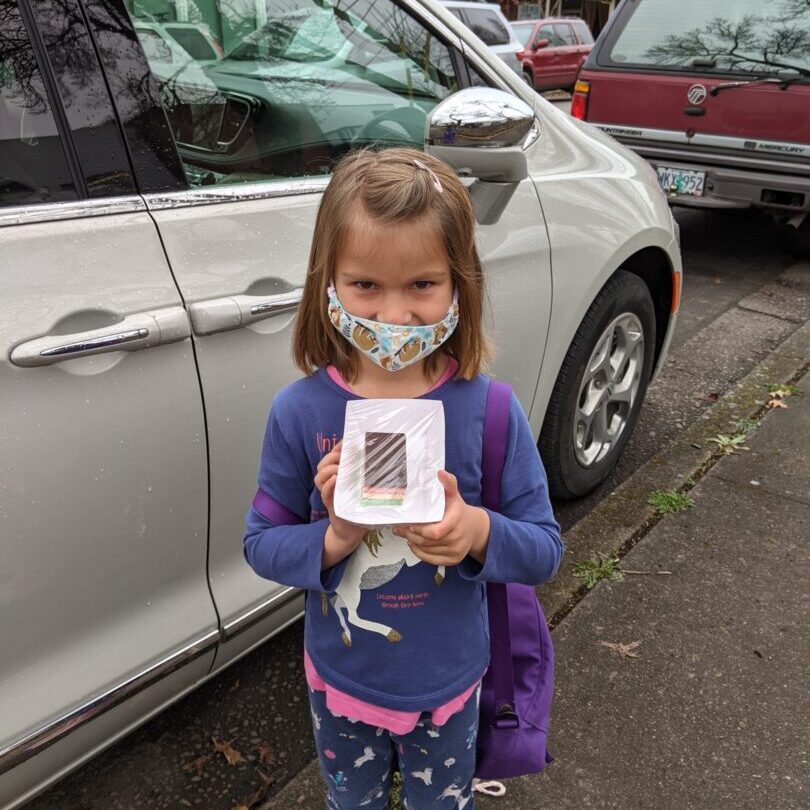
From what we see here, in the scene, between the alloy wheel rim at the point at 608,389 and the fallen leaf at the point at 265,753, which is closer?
the fallen leaf at the point at 265,753

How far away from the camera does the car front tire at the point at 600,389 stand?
101 inches

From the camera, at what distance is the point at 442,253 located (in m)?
1.08

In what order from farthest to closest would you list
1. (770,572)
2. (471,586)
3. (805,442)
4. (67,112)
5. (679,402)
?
(679,402), (805,442), (770,572), (67,112), (471,586)

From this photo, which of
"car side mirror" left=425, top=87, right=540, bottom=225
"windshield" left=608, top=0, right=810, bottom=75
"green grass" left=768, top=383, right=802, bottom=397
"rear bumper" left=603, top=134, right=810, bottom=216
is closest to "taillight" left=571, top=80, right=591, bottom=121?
"windshield" left=608, top=0, right=810, bottom=75

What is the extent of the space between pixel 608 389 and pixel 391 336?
6.44 ft

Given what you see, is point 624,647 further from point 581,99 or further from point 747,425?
point 581,99

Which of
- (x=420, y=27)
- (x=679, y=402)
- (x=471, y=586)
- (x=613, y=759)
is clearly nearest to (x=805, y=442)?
(x=679, y=402)

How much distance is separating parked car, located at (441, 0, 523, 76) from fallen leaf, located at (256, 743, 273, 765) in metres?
12.2

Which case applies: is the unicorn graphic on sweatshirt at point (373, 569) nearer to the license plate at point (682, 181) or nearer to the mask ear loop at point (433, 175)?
the mask ear loop at point (433, 175)

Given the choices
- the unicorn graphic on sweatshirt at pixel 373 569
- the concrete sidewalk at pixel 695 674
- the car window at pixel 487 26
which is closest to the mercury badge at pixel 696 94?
the concrete sidewalk at pixel 695 674

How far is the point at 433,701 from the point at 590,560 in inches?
57.6

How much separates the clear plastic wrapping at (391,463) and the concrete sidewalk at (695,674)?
1184mm

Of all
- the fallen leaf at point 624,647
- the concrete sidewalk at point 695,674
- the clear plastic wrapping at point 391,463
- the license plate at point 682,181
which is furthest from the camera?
the license plate at point 682,181

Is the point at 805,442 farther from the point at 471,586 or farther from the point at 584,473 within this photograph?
the point at 471,586
